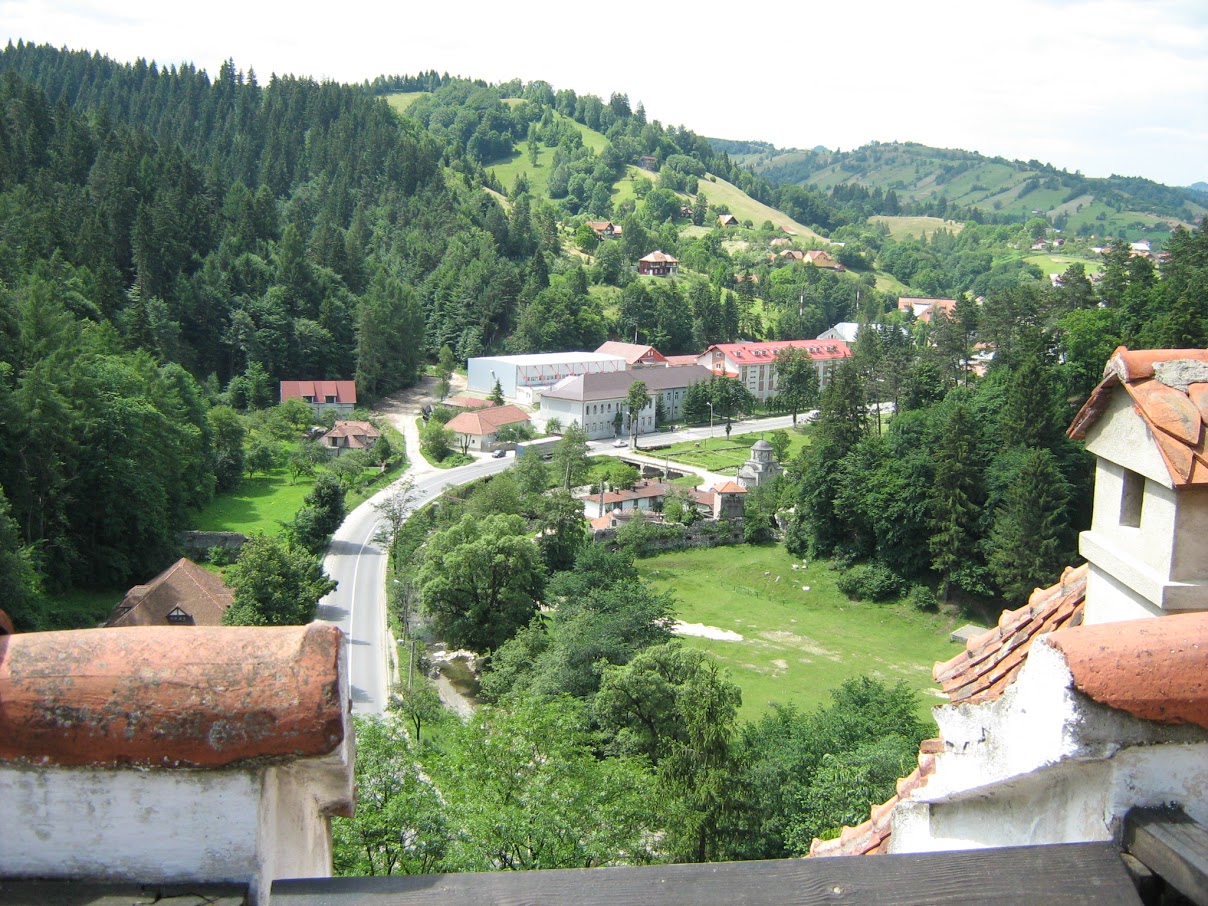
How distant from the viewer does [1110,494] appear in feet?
14.7

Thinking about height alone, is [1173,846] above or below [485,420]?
above

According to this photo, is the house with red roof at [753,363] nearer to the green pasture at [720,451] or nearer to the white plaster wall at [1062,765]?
the green pasture at [720,451]

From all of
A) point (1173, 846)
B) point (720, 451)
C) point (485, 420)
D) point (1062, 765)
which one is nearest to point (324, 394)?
point (485, 420)

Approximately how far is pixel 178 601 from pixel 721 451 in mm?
40442

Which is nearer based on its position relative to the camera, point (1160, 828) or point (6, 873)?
point (6, 873)

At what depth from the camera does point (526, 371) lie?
7481 cm

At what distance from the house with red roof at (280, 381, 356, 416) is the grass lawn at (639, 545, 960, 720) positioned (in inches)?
1140

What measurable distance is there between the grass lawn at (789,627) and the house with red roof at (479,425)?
1866cm

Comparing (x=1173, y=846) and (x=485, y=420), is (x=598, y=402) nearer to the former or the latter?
(x=485, y=420)

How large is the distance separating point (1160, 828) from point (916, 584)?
41.6 meters

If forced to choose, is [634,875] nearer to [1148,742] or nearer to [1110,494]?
[1148,742]

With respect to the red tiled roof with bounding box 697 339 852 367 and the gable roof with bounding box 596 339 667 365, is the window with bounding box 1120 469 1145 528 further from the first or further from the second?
the red tiled roof with bounding box 697 339 852 367

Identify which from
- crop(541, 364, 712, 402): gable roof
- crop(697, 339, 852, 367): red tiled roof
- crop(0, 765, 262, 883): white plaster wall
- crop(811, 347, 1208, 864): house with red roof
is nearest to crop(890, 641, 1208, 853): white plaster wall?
crop(811, 347, 1208, 864): house with red roof

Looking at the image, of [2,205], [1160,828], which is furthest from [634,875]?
[2,205]
